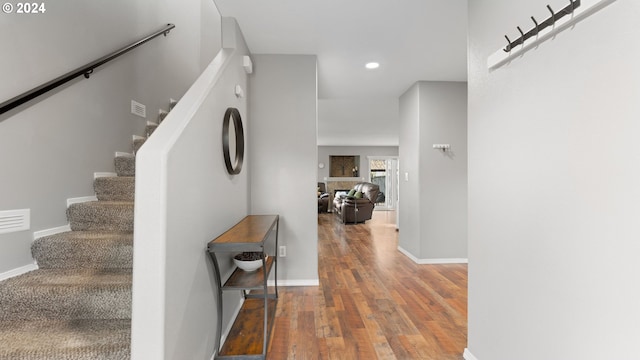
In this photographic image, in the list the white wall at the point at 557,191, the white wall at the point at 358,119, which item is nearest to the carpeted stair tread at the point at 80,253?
the white wall at the point at 557,191

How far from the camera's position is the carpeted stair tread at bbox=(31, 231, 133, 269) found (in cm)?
163

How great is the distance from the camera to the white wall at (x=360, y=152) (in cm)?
1084

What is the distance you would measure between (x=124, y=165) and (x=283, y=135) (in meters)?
1.48

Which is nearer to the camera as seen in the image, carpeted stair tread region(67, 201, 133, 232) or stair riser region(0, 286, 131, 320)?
stair riser region(0, 286, 131, 320)

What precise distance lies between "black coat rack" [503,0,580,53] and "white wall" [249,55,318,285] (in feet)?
6.11

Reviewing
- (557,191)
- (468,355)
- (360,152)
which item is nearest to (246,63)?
(557,191)

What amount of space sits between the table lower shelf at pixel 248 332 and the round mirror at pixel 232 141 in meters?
1.22

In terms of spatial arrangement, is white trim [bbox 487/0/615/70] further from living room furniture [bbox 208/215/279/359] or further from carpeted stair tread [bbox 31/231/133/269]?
carpeted stair tread [bbox 31/231/133/269]

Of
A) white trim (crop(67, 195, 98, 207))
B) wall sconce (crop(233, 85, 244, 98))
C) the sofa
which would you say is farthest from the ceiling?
the sofa

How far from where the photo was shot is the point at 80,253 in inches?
64.9

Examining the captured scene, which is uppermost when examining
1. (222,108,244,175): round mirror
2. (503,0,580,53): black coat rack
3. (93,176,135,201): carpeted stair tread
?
(503,0,580,53): black coat rack

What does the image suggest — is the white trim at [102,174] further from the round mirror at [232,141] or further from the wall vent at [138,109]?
the round mirror at [232,141]

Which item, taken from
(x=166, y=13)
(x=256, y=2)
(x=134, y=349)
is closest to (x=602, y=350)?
(x=134, y=349)

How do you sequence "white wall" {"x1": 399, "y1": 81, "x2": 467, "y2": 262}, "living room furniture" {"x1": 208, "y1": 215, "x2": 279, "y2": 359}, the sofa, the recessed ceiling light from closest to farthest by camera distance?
1. "living room furniture" {"x1": 208, "y1": 215, "x2": 279, "y2": 359}
2. the recessed ceiling light
3. "white wall" {"x1": 399, "y1": 81, "x2": 467, "y2": 262}
4. the sofa
